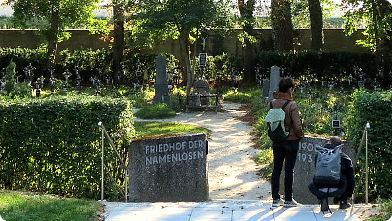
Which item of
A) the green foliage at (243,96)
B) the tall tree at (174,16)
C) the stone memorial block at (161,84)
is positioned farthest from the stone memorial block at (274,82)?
the stone memorial block at (161,84)

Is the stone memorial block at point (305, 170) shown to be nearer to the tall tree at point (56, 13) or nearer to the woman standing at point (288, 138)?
the woman standing at point (288, 138)

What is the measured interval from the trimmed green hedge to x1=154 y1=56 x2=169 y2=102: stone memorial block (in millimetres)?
13520

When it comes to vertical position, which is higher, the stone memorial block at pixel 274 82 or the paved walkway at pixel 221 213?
the stone memorial block at pixel 274 82

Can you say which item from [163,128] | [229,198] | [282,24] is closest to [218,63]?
[282,24]

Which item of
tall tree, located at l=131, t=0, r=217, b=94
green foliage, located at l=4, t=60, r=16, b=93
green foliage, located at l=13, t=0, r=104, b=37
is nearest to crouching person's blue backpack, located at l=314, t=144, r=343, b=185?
tall tree, located at l=131, t=0, r=217, b=94

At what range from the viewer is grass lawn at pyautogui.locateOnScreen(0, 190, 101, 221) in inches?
276

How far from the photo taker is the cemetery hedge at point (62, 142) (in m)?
8.77

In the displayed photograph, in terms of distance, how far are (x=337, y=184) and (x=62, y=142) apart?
13.2 ft

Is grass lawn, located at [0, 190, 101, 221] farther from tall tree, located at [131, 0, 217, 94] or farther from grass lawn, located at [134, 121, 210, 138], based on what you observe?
tall tree, located at [131, 0, 217, 94]

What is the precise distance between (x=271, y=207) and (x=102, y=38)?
2449 cm

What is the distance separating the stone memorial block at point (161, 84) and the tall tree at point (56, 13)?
25.0ft

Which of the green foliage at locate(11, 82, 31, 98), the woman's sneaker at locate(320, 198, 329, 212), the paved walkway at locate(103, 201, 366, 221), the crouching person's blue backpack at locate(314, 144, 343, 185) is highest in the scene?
the green foliage at locate(11, 82, 31, 98)

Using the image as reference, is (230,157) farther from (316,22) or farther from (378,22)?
(316,22)

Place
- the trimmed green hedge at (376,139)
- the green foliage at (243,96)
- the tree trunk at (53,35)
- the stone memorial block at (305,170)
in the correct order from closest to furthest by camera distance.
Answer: the trimmed green hedge at (376,139) → the stone memorial block at (305,170) → the green foliage at (243,96) → the tree trunk at (53,35)
